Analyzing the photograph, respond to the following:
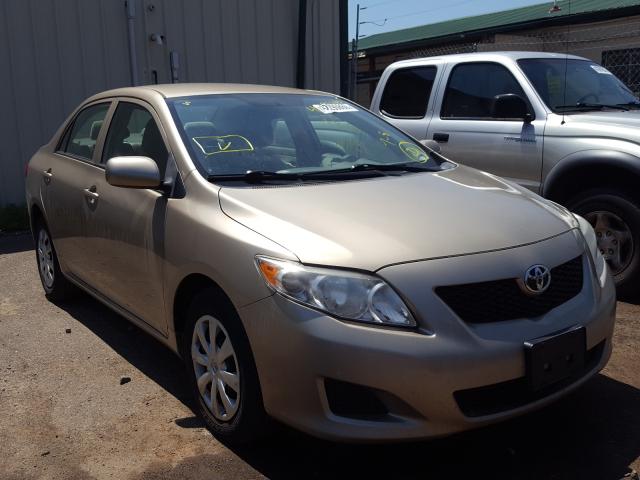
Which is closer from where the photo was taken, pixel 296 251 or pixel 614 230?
pixel 296 251

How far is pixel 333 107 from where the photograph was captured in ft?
14.2

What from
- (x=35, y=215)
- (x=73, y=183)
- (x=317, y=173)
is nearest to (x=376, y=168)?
Result: (x=317, y=173)

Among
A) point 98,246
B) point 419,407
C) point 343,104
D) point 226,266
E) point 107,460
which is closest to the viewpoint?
point 419,407

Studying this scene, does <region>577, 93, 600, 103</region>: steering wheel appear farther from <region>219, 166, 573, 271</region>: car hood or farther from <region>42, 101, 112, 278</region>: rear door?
<region>42, 101, 112, 278</region>: rear door

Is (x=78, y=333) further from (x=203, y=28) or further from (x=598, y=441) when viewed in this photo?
(x=203, y=28)

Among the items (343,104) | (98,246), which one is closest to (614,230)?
(343,104)

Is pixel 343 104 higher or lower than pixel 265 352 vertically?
higher

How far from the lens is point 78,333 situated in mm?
4672

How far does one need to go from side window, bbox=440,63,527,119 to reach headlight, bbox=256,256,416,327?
148 inches

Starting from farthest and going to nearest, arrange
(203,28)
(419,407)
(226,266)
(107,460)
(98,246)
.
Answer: (203,28) → (98,246) → (107,460) → (226,266) → (419,407)

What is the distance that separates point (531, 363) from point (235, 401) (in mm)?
1269

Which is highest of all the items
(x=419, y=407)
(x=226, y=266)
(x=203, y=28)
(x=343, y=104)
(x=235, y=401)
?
(x=203, y=28)

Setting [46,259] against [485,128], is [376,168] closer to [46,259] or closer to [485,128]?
[485,128]

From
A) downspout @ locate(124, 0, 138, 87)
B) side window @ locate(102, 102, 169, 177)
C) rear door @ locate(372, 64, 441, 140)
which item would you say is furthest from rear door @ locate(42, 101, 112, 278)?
downspout @ locate(124, 0, 138, 87)
